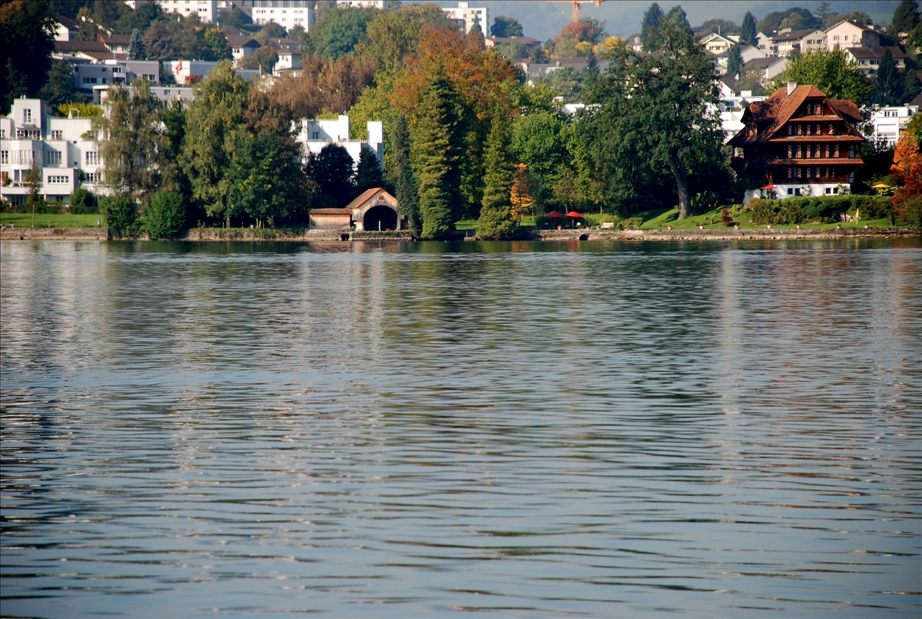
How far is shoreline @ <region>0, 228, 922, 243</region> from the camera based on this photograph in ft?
323

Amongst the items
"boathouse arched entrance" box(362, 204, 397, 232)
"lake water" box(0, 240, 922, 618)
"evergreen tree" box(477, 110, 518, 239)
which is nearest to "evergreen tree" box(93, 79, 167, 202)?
"boathouse arched entrance" box(362, 204, 397, 232)

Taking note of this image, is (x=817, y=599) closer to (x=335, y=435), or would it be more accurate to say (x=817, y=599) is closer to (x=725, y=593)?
(x=725, y=593)

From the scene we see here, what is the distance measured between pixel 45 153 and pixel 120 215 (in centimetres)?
2636

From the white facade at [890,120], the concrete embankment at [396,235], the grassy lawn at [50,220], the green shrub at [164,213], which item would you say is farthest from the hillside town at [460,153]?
the white facade at [890,120]

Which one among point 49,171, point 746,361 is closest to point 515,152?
point 49,171

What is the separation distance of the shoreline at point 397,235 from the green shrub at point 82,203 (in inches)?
273

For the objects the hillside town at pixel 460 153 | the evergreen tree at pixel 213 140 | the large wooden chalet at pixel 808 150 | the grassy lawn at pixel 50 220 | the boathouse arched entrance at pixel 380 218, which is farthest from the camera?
the grassy lawn at pixel 50 220

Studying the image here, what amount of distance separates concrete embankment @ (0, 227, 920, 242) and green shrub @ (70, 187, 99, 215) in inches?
274

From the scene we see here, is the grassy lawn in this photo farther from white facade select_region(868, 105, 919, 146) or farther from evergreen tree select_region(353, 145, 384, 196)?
white facade select_region(868, 105, 919, 146)

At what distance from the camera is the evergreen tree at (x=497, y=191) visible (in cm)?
10194

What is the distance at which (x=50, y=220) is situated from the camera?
114m

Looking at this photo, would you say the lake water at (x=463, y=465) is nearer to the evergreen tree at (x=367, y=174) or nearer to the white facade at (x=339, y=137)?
the evergreen tree at (x=367, y=174)

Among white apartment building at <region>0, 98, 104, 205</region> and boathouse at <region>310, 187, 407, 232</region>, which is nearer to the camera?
boathouse at <region>310, 187, 407, 232</region>

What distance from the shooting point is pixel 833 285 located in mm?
49219
